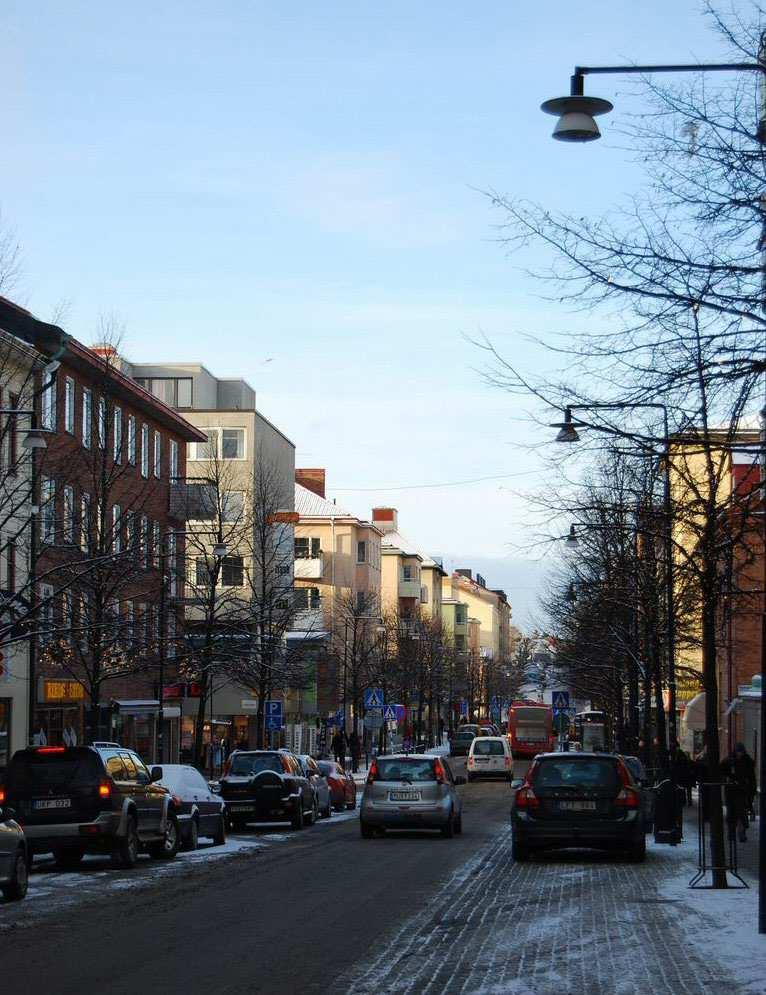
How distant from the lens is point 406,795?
31.9 m

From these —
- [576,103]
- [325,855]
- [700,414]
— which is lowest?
[325,855]

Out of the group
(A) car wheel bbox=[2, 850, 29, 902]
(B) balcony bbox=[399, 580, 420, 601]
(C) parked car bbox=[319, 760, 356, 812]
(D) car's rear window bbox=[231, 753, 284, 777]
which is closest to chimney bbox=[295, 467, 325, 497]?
(B) balcony bbox=[399, 580, 420, 601]

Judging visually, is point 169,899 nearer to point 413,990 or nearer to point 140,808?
point 140,808

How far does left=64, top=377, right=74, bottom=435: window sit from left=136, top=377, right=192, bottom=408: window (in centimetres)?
3607

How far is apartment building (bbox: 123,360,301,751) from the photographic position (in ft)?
251

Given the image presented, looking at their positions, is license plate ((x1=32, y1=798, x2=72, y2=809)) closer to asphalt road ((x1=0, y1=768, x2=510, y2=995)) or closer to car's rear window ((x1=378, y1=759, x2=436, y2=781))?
asphalt road ((x1=0, y1=768, x2=510, y2=995))

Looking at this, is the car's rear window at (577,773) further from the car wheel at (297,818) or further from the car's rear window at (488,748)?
the car's rear window at (488,748)

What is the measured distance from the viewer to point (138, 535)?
38.2m

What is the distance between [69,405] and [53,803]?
95.6 feet

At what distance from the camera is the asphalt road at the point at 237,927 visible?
41.8 feet

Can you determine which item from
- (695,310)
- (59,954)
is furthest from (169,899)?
(695,310)

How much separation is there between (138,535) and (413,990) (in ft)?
88.2

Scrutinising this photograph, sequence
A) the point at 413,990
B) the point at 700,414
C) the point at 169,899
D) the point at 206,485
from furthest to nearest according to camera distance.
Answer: the point at 206,485
the point at 169,899
the point at 700,414
the point at 413,990

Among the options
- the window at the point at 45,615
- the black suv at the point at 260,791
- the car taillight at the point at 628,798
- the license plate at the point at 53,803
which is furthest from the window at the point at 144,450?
the car taillight at the point at 628,798
